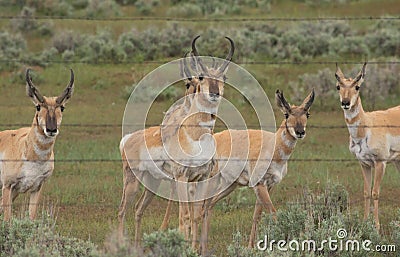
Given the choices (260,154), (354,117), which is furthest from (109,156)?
(354,117)

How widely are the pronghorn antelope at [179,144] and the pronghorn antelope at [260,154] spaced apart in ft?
2.09

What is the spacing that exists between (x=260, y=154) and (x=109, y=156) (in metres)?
4.96

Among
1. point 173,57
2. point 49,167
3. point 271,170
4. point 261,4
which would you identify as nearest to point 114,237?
point 49,167

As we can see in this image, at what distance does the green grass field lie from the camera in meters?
10.9

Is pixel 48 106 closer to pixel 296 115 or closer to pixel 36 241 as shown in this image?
pixel 36 241

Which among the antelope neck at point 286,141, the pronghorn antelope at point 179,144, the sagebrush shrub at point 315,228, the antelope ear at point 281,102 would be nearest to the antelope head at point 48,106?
the pronghorn antelope at point 179,144

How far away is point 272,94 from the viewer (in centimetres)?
2081

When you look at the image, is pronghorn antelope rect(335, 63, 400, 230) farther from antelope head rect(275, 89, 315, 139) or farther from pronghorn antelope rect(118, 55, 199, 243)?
pronghorn antelope rect(118, 55, 199, 243)

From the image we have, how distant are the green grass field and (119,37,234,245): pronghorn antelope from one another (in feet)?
2.00

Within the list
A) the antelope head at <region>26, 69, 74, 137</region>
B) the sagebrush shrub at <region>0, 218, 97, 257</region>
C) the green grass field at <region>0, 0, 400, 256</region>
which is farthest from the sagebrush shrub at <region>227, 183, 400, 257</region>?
the antelope head at <region>26, 69, 74, 137</region>

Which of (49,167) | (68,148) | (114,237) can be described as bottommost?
(114,237)

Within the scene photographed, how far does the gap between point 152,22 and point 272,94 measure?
34.2 feet

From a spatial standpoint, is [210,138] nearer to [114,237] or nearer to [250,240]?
[250,240]

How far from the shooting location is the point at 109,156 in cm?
1491
